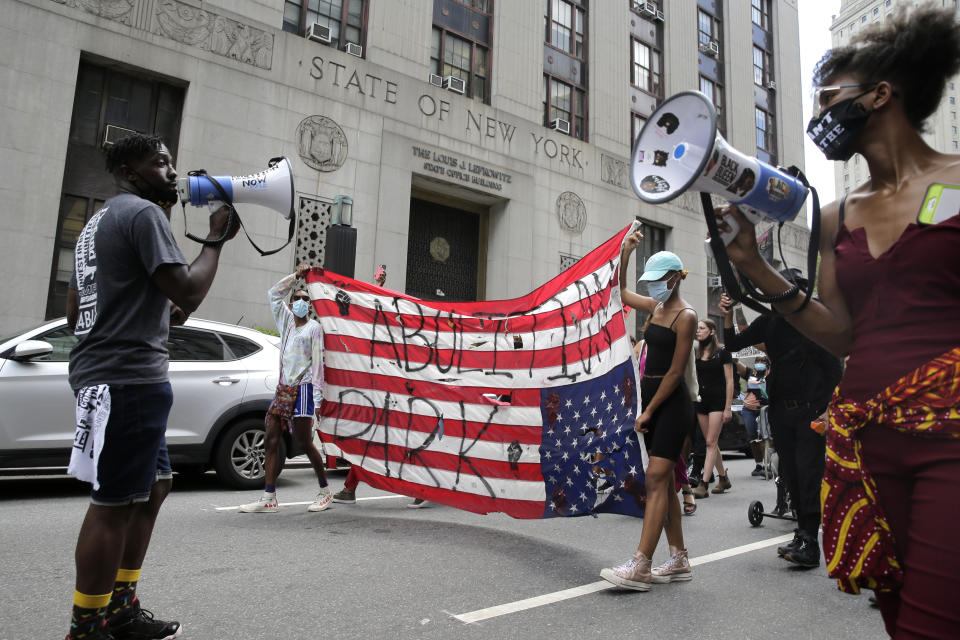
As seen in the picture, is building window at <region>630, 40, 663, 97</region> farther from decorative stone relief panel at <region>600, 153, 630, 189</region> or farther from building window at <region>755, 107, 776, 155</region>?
building window at <region>755, 107, 776, 155</region>

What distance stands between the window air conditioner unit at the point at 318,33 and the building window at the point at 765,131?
2360cm

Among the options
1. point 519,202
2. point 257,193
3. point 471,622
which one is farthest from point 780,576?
point 519,202

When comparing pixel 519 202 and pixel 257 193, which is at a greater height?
pixel 519 202

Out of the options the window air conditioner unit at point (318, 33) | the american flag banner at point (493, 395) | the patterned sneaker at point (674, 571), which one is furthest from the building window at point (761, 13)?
the patterned sneaker at point (674, 571)

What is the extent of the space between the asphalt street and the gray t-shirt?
1356 millimetres

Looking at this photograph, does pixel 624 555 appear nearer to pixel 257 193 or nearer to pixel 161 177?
pixel 257 193

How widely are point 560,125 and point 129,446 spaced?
22.6 metres

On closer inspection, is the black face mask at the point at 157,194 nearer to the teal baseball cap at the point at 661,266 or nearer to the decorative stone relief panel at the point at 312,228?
the teal baseball cap at the point at 661,266

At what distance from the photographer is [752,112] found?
31.5 metres

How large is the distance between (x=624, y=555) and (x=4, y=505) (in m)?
5.49

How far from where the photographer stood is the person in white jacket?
5938mm

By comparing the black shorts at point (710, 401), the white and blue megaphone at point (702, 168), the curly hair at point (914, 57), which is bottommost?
the black shorts at point (710, 401)

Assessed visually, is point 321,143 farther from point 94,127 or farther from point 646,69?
point 646,69

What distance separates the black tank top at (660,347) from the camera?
4.35 m
